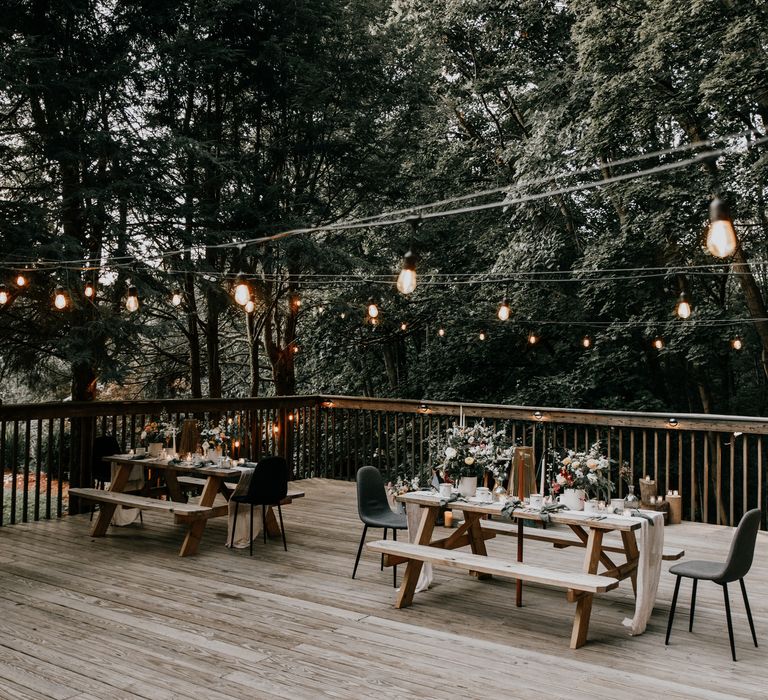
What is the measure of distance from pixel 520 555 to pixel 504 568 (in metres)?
0.80

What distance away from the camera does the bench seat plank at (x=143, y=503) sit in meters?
5.54

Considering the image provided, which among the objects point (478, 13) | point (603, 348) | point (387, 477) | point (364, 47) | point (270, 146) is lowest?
point (387, 477)

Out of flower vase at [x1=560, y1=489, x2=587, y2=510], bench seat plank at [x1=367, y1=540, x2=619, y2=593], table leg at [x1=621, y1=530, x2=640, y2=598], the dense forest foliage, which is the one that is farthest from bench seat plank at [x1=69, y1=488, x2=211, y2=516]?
table leg at [x1=621, y1=530, x2=640, y2=598]

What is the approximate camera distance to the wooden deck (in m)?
3.20

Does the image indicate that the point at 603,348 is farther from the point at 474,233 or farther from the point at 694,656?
the point at 694,656

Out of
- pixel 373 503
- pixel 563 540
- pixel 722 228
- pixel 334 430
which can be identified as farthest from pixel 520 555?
pixel 334 430

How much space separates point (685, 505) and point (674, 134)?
6839 mm

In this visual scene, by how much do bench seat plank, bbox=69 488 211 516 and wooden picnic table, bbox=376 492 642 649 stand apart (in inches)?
66.0

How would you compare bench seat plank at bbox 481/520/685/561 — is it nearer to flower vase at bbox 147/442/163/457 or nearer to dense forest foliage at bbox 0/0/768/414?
flower vase at bbox 147/442/163/457

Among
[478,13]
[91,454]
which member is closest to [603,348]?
[478,13]

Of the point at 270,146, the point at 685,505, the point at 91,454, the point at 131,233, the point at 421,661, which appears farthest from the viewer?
the point at 685,505

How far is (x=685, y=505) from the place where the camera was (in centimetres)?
1296

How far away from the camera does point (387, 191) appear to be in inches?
457

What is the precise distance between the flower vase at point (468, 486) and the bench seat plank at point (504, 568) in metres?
0.45
